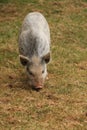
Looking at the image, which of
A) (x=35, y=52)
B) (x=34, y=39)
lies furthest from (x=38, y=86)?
(x=34, y=39)

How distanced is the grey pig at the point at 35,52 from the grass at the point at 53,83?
321 millimetres

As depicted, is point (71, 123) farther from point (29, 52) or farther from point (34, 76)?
point (29, 52)

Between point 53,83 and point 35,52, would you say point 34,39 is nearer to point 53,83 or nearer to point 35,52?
point 35,52

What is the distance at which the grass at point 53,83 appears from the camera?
8.04m

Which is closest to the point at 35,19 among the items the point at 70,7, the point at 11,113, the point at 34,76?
the point at 34,76

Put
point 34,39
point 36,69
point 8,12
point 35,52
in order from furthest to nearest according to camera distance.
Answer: point 8,12, point 34,39, point 35,52, point 36,69

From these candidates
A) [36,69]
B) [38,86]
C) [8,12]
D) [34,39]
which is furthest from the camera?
[8,12]

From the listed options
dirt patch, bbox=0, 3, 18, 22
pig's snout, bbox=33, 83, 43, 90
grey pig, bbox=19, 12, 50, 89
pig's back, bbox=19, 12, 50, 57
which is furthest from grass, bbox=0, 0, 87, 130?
pig's back, bbox=19, 12, 50, 57

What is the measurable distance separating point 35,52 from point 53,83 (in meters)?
0.85

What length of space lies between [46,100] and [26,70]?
975mm

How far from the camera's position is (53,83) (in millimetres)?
9797

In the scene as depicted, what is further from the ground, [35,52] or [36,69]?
[35,52]

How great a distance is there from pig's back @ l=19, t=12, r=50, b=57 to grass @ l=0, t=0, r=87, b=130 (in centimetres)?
73

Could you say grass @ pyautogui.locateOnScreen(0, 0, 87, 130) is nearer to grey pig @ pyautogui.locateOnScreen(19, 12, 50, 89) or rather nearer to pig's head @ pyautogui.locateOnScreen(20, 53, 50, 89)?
pig's head @ pyautogui.locateOnScreen(20, 53, 50, 89)
